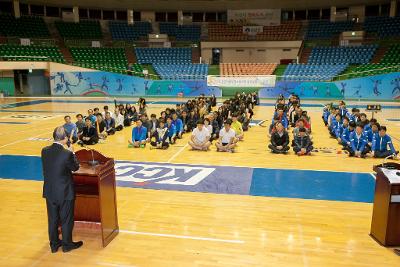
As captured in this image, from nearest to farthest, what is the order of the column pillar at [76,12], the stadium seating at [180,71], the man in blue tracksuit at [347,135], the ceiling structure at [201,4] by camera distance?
the man in blue tracksuit at [347,135], the stadium seating at [180,71], the ceiling structure at [201,4], the column pillar at [76,12]

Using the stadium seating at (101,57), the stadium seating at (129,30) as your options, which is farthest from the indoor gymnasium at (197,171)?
the stadium seating at (129,30)

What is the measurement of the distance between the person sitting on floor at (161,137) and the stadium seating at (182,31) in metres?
31.7

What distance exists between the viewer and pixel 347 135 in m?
12.2

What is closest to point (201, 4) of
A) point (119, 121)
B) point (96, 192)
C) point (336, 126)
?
point (119, 121)

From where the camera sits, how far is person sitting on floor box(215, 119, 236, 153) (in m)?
11.9

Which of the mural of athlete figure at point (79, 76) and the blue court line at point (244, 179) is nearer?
the blue court line at point (244, 179)

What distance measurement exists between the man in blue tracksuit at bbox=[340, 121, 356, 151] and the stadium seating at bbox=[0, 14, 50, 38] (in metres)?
34.8

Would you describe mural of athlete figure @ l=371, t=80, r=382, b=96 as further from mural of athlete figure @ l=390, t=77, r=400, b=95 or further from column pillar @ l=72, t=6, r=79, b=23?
column pillar @ l=72, t=6, r=79, b=23

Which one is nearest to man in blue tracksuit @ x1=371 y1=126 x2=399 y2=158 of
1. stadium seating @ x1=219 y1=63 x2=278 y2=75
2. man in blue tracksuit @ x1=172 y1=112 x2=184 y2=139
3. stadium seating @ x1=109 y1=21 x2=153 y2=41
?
man in blue tracksuit @ x1=172 y1=112 x2=184 y2=139

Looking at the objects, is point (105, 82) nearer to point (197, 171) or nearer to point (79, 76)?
point (79, 76)

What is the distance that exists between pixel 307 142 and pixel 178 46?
105 ft

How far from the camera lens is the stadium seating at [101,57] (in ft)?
118

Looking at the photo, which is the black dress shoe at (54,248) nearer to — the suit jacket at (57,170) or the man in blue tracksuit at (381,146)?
the suit jacket at (57,170)

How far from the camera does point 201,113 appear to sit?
54.0ft
